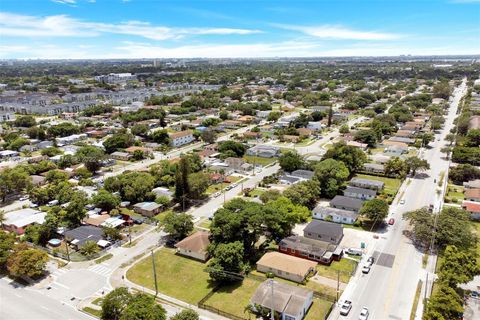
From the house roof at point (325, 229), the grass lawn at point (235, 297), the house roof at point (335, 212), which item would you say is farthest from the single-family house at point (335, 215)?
the grass lawn at point (235, 297)

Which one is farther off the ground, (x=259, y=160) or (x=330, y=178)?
(x=330, y=178)

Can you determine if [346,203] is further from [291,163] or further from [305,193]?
[291,163]

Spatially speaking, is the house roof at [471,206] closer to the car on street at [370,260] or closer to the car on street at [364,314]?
the car on street at [370,260]

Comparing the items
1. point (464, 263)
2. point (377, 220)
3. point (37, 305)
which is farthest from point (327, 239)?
point (37, 305)

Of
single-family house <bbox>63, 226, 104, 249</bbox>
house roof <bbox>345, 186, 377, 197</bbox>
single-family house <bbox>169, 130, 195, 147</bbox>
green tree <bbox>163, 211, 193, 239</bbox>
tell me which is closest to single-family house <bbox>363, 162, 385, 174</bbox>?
house roof <bbox>345, 186, 377, 197</bbox>

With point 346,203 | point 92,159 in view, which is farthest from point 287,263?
point 92,159

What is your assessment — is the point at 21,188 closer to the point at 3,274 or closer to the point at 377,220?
the point at 3,274

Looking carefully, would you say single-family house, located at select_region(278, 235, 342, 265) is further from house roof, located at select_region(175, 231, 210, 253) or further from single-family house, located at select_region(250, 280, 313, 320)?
house roof, located at select_region(175, 231, 210, 253)
